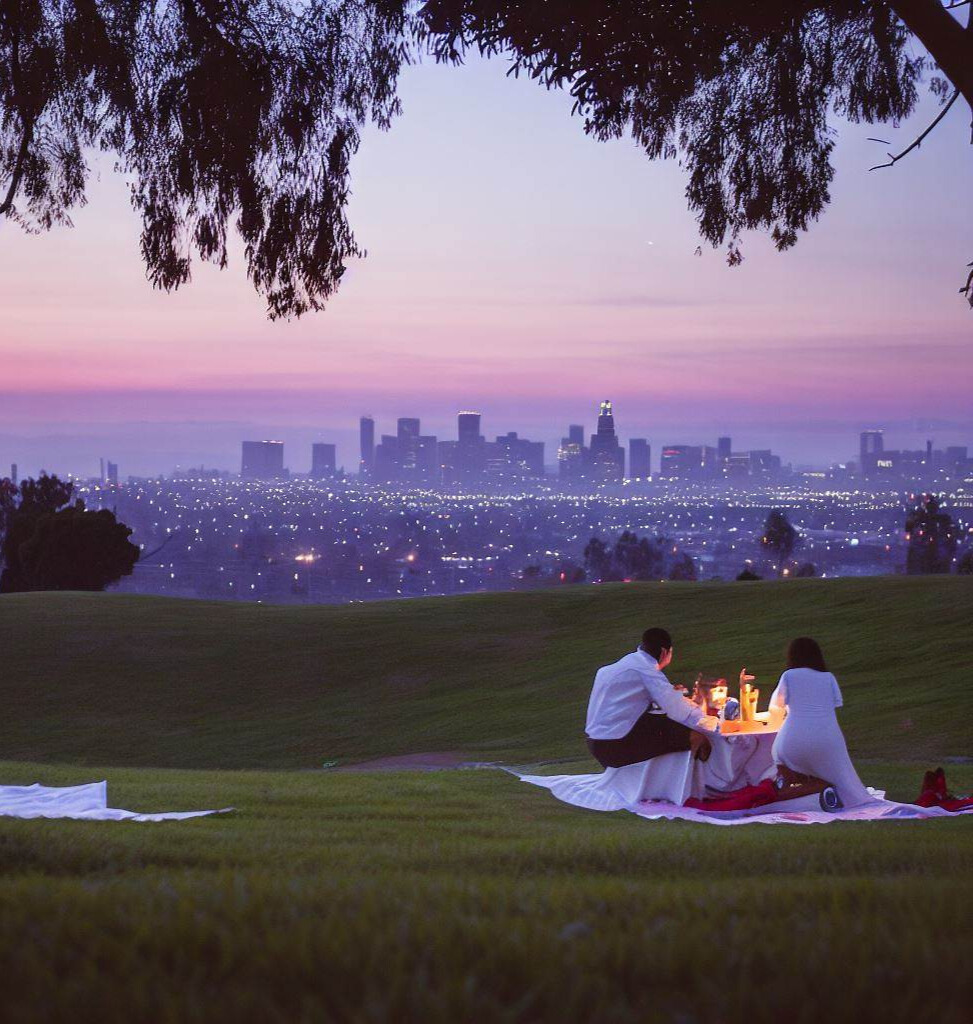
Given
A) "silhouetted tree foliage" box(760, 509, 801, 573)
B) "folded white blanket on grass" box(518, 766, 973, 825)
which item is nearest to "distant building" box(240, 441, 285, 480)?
"silhouetted tree foliage" box(760, 509, 801, 573)

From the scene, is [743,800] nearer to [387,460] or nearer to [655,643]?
[655,643]

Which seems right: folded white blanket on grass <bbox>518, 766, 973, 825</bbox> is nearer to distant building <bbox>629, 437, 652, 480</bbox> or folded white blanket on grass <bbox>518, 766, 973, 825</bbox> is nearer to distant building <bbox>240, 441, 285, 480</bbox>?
distant building <bbox>629, 437, 652, 480</bbox>

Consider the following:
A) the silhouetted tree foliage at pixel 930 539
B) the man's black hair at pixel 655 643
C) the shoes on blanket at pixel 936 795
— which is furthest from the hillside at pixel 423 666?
the silhouetted tree foliage at pixel 930 539

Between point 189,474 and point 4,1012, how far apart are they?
14878cm

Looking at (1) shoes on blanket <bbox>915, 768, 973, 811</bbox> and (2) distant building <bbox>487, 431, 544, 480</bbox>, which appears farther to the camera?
(2) distant building <bbox>487, 431, 544, 480</bbox>

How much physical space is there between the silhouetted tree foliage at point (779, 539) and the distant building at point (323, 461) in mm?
86120

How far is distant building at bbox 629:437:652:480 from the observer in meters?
120

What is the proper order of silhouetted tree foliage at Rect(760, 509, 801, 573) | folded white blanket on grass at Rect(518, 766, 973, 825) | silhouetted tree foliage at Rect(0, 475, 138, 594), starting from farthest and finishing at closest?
1. silhouetted tree foliage at Rect(760, 509, 801, 573)
2. silhouetted tree foliage at Rect(0, 475, 138, 594)
3. folded white blanket on grass at Rect(518, 766, 973, 825)

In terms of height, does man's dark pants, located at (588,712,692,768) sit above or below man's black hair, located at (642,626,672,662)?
below

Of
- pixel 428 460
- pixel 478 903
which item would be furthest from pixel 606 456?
pixel 478 903

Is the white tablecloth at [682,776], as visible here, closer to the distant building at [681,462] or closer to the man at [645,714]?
the man at [645,714]

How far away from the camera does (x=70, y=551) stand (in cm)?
5284

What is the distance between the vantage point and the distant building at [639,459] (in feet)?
393

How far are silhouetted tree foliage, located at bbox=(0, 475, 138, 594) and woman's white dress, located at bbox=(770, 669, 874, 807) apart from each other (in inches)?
1720
